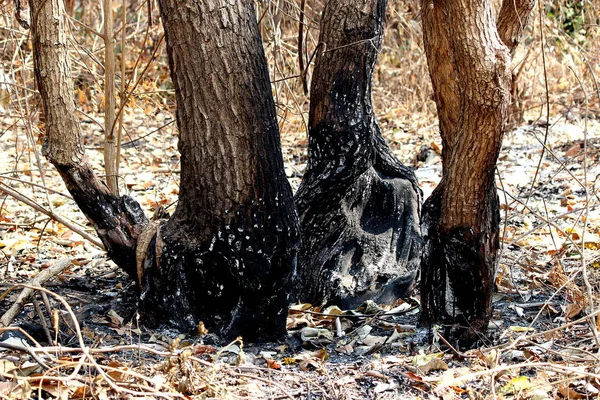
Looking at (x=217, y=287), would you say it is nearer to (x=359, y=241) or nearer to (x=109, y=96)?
(x=359, y=241)

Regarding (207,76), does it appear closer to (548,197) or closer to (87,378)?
(87,378)

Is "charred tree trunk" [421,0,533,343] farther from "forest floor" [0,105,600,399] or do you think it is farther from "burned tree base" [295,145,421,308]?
"burned tree base" [295,145,421,308]

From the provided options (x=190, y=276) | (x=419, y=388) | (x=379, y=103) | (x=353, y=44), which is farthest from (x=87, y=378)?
(x=379, y=103)

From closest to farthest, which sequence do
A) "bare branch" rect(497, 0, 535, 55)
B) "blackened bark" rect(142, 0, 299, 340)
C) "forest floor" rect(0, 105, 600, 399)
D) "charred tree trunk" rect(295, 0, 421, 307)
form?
"forest floor" rect(0, 105, 600, 399), "blackened bark" rect(142, 0, 299, 340), "bare branch" rect(497, 0, 535, 55), "charred tree trunk" rect(295, 0, 421, 307)

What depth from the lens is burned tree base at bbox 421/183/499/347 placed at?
3.32m

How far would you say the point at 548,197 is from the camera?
254 inches

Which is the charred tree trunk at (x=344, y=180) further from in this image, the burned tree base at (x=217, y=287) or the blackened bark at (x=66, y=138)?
the blackened bark at (x=66, y=138)

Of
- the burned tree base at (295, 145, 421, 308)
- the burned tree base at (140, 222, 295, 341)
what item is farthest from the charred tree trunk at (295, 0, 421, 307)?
the burned tree base at (140, 222, 295, 341)

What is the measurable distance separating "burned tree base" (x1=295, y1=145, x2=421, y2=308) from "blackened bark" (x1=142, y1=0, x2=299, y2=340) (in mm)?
675

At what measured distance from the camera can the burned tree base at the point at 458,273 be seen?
3.32 m

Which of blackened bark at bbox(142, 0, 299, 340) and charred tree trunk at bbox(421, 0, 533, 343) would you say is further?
blackened bark at bbox(142, 0, 299, 340)

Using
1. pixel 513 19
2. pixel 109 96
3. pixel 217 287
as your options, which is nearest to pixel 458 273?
pixel 217 287

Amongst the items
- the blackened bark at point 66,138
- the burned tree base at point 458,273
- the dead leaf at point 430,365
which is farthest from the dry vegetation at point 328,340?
the blackened bark at point 66,138

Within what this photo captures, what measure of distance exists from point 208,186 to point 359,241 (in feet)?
4.17
